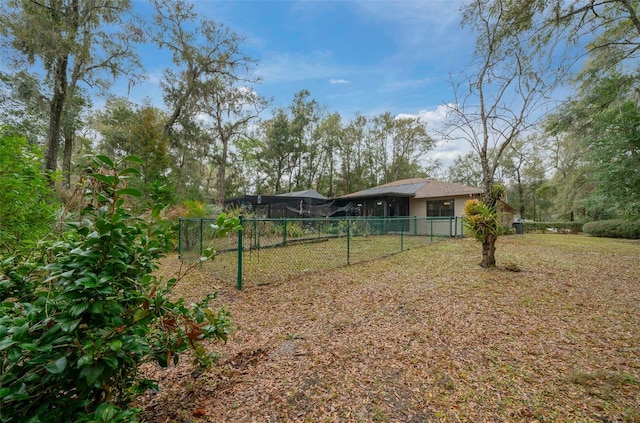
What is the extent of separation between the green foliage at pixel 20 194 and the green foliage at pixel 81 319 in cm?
194

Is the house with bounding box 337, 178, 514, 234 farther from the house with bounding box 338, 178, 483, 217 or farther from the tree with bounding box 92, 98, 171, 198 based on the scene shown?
the tree with bounding box 92, 98, 171, 198

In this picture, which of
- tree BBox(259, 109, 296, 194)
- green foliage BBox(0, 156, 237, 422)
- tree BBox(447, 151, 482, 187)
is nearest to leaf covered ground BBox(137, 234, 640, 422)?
green foliage BBox(0, 156, 237, 422)

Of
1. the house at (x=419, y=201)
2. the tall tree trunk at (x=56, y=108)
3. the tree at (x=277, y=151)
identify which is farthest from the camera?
the tree at (x=277, y=151)

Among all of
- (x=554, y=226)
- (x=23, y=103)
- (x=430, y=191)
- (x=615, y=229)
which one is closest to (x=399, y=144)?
(x=430, y=191)

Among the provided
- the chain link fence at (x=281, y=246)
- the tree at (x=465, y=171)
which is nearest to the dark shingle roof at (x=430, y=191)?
the chain link fence at (x=281, y=246)

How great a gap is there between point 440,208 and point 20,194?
49.8 ft

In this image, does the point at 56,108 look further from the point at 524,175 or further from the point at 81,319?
the point at 524,175

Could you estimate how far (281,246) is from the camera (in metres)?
7.82

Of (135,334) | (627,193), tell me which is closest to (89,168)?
(135,334)

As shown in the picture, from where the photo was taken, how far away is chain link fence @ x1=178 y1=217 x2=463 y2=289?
5.52 m

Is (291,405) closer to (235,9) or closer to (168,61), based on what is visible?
(235,9)

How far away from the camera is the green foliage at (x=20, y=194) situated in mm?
2516

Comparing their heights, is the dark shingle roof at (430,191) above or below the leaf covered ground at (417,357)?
above

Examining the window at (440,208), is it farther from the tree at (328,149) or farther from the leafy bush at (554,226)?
the tree at (328,149)
